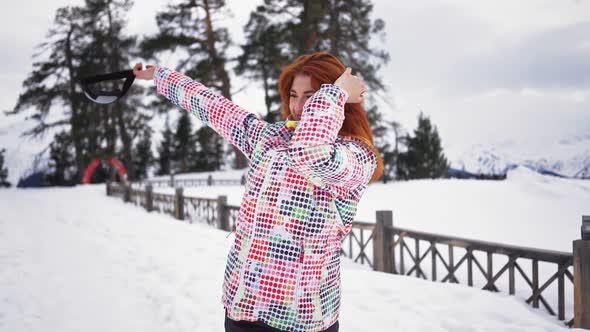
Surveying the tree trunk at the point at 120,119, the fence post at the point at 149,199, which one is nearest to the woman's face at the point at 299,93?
the fence post at the point at 149,199

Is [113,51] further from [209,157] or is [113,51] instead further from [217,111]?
Result: [217,111]

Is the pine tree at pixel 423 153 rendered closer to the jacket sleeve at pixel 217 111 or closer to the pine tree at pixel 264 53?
the pine tree at pixel 264 53

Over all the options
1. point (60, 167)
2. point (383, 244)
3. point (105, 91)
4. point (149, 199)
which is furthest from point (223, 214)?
point (60, 167)

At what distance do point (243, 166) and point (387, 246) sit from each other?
76.6 ft

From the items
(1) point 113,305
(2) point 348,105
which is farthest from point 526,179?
(2) point 348,105

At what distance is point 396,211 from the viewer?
40.2 feet

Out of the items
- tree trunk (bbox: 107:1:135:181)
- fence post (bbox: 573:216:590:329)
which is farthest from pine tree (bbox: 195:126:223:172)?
fence post (bbox: 573:216:590:329)

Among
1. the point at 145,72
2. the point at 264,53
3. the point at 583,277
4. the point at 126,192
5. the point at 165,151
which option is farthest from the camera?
the point at 165,151

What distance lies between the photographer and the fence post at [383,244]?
5969 millimetres

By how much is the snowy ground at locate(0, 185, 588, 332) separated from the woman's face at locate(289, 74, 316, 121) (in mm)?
2694

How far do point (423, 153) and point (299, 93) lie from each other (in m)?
34.6

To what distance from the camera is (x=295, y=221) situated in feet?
3.43

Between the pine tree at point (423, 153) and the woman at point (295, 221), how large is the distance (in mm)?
33523

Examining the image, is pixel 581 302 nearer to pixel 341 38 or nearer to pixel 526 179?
pixel 526 179
